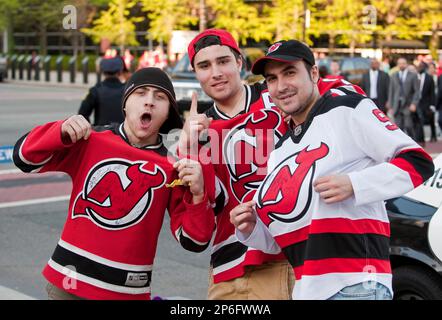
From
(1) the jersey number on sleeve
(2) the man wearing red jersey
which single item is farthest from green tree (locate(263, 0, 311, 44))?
(1) the jersey number on sleeve

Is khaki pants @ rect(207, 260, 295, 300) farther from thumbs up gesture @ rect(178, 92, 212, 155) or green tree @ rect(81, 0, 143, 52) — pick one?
green tree @ rect(81, 0, 143, 52)

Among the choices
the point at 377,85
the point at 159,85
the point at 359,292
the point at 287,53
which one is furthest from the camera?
the point at 377,85

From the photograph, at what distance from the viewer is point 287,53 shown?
3.41m

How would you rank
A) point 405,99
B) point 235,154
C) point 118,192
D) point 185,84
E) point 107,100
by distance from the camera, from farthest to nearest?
point 185,84, point 405,99, point 107,100, point 235,154, point 118,192

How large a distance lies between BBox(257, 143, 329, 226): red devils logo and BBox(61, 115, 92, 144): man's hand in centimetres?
82

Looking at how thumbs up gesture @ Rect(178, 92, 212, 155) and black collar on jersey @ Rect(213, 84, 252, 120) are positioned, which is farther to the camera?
black collar on jersey @ Rect(213, 84, 252, 120)

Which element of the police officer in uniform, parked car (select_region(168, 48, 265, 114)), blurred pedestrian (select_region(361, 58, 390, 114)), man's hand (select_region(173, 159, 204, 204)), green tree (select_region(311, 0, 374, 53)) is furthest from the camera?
green tree (select_region(311, 0, 374, 53))

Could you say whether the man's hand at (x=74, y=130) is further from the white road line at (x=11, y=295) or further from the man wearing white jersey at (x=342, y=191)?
the white road line at (x=11, y=295)

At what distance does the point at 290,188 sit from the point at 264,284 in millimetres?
925

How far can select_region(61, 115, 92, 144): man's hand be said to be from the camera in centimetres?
368

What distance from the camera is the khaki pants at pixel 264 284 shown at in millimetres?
4031

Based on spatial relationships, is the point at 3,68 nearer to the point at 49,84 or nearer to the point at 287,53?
the point at 49,84

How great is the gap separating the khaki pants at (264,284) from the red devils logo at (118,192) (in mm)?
632

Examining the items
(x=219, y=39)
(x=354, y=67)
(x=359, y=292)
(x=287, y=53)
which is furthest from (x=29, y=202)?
(x=354, y=67)
